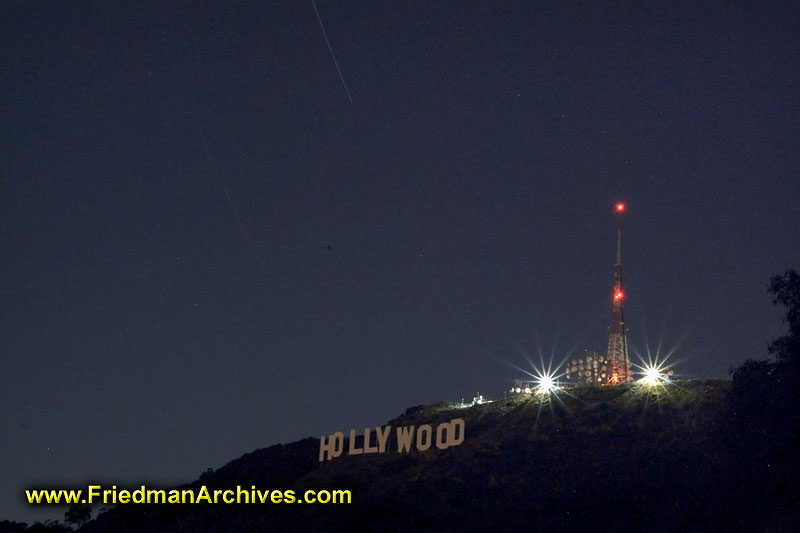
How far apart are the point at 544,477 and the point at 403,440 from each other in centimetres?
1571

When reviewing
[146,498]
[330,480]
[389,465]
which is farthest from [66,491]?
[389,465]

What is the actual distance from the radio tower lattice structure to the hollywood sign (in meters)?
18.2

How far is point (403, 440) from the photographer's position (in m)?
60.9

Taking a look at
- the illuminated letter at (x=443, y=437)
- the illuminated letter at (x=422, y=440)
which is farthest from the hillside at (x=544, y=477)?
the illuminated letter at (x=422, y=440)

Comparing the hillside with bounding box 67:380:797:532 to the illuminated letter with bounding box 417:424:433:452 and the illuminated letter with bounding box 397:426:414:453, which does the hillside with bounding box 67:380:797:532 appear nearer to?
the illuminated letter with bounding box 397:426:414:453

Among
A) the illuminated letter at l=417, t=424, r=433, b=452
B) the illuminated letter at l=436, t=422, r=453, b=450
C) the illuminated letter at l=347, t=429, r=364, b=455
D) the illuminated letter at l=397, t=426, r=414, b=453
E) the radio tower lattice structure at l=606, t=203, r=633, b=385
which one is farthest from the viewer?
the radio tower lattice structure at l=606, t=203, r=633, b=385

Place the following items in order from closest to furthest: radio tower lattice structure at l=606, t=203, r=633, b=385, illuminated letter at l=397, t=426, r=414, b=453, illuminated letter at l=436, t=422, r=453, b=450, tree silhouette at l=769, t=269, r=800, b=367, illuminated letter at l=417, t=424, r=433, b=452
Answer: tree silhouette at l=769, t=269, r=800, b=367 → illuminated letter at l=436, t=422, r=453, b=450 → illuminated letter at l=417, t=424, r=433, b=452 → illuminated letter at l=397, t=426, r=414, b=453 → radio tower lattice structure at l=606, t=203, r=633, b=385

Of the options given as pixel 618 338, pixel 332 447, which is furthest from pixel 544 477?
pixel 618 338

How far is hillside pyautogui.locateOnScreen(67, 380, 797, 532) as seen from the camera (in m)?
38.2

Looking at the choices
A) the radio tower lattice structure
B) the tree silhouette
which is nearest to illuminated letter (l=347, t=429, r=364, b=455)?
the radio tower lattice structure

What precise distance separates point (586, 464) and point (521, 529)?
10805mm

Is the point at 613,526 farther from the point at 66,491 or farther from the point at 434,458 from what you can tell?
the point at 66,491

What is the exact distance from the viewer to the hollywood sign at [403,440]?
193ft

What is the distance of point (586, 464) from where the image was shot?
48531 mm
